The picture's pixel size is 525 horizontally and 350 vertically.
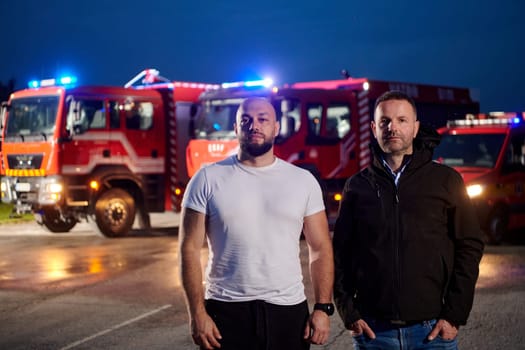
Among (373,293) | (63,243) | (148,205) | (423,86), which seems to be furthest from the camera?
(423,86)

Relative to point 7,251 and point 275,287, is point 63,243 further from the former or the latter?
point 275,287

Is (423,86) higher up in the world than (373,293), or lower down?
higher up

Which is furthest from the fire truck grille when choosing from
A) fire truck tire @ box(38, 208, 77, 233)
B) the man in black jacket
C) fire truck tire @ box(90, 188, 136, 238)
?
the man in black jacket

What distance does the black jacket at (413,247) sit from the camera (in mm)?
3535

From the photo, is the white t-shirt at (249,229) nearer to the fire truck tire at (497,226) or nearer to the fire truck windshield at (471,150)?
the fire truck tire at (497,226)

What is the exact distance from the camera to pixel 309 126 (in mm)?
15992

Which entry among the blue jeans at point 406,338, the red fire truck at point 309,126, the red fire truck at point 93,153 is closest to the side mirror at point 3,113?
the red fire truck at point 93,153

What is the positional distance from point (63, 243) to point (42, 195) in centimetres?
113

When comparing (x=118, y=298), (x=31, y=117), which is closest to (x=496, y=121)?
(x=118, y=298)

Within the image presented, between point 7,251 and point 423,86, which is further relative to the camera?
point 423,86

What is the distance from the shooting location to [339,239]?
3736 mm

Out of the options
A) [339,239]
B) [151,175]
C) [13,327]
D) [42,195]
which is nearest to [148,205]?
[151,175]

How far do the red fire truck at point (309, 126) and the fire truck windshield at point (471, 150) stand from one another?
227 cm

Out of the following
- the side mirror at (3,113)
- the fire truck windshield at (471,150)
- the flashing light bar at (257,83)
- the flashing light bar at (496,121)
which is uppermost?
the flashing light bar at (257,83)
